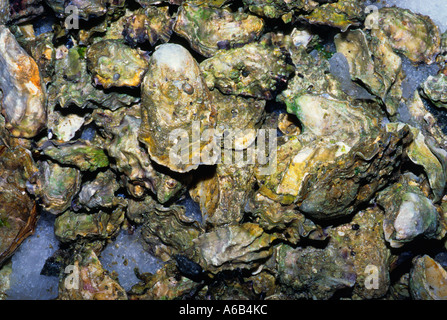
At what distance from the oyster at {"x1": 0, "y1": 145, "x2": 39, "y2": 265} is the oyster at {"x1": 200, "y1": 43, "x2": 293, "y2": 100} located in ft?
4.61

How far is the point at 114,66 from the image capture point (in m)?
2.98

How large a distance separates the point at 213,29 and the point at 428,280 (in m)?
2.18

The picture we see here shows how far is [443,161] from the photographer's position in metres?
2.98

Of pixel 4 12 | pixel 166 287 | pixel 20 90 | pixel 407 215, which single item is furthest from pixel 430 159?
pixel 4 12

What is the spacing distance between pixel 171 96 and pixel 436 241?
2.07 m

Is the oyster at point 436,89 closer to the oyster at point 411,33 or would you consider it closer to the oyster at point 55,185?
the oyster at point 411,33

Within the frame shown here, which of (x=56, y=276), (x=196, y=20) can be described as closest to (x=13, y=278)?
(x=56, y=276)

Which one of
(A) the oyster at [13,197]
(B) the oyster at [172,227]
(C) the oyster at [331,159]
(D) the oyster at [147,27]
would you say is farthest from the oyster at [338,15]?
(A) the oyster at [13,197]

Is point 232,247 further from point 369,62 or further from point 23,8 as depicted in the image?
point 23,8

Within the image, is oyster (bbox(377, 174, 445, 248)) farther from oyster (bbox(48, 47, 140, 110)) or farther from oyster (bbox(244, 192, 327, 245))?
oyster (bbox(48, 47, 140, 110))

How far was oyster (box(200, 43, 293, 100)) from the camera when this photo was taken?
297 centimetres

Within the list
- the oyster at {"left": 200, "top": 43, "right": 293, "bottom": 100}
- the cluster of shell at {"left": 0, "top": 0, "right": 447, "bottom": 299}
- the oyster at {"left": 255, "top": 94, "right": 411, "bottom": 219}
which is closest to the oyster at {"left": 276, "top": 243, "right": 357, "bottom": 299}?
the cluster of shell at {"left": 0, "top": 0, "right": 447, "bottom": 299}

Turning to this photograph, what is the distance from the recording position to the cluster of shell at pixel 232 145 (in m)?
2.90

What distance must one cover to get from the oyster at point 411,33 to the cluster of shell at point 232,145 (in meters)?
0.01
